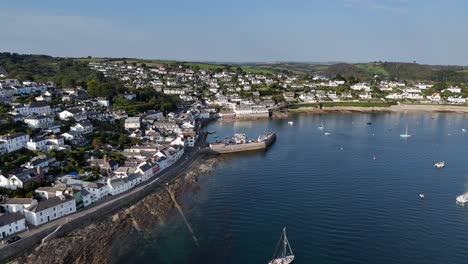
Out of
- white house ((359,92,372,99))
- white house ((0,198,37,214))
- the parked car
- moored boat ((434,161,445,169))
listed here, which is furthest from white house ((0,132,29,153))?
white house ((359,92,372,99))

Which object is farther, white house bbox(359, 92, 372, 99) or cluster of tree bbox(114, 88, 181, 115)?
white house bbox(359, 92, 372, 99)

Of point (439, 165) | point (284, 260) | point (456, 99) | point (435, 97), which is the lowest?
point (284, 260)

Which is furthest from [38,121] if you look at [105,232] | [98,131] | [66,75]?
[66,75]

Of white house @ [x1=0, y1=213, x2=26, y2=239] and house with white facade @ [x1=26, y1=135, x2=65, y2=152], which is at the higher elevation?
house with white facade @ [x1=26, y1=135, x2=65, y2=152]

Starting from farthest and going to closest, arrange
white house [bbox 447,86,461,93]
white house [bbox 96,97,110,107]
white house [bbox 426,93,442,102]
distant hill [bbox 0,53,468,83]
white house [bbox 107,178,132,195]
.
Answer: white house [bbox 447,86,461,93]
white house [bbox 426,93,442,102]
distant hill [bbox 0,53,468,83]
white house [bbox 96,97,110,107]
white house [bbox 107,178,132,195]

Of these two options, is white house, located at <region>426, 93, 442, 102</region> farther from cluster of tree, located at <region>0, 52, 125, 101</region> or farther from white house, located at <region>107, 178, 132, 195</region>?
white house, located at <region>107, 178, 132, 195</region>

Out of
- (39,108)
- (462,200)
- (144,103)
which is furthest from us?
(144,103)

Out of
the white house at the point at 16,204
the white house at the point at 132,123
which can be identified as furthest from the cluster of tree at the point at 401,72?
the white house at the point at 16,204

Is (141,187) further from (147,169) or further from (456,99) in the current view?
(456,99)
